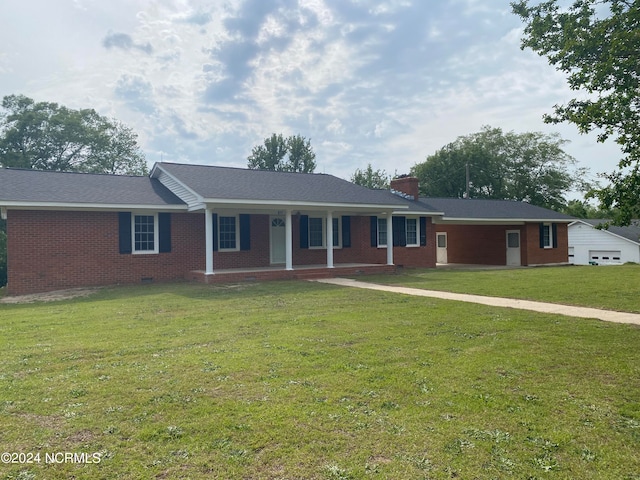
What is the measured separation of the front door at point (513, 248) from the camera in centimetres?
2566

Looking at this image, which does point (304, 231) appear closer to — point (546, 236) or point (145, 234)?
point (145, 234)

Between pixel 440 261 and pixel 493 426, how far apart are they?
85.1ft

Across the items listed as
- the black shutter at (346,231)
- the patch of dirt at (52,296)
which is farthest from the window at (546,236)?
the patch of dirt at (52,296)

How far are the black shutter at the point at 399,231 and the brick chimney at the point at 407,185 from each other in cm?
300

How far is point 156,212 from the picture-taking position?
15703mm

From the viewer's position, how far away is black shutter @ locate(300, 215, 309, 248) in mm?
19116

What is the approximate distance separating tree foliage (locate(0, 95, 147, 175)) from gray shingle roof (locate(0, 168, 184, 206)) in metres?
18.1

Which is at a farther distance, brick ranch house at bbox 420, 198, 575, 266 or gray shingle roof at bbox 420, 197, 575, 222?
brick ranch house at bbox 420, 198, 575, 266

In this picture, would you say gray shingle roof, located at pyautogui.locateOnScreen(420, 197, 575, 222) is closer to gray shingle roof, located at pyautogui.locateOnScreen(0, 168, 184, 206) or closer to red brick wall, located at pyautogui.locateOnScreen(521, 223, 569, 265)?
red brick wall, located at pyautogui.locateOnScreen(521, 223, 569, 265)

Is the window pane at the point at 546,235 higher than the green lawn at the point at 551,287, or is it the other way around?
the window pane at the point at 546,235

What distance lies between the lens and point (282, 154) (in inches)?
1895

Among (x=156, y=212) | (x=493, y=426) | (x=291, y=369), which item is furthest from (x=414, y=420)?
(x=156, y=212)

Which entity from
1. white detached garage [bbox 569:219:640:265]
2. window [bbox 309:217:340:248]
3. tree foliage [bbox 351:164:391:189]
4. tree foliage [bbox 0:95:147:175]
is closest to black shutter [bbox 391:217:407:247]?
window [bbox 309:217:340:248]

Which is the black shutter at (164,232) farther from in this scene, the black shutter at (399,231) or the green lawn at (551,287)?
the black shutter at (399,231)
